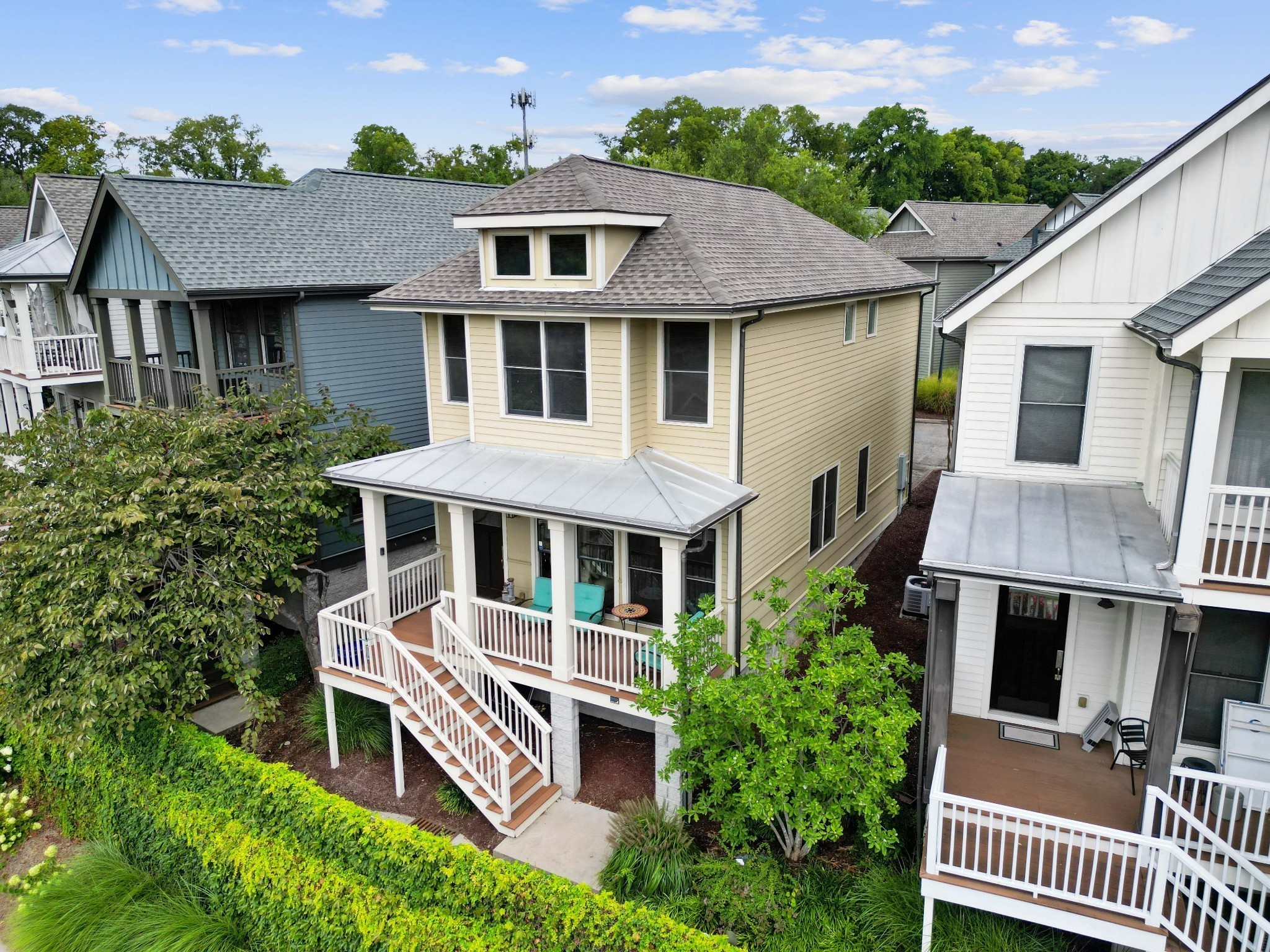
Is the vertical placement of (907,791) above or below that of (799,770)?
below

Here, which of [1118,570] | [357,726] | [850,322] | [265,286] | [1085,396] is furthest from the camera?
[850,322]

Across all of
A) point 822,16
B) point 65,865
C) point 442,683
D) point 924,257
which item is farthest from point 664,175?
point 924,257

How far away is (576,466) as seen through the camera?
476 inches

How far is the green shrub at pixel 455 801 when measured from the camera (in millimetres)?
11508

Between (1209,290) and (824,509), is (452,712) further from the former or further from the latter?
(1209,290)

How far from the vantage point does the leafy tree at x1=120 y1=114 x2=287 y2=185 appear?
6494cm

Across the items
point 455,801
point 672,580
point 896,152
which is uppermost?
point 896,152

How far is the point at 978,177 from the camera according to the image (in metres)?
77.4

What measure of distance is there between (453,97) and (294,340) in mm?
31645

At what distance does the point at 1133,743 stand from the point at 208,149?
7556cm

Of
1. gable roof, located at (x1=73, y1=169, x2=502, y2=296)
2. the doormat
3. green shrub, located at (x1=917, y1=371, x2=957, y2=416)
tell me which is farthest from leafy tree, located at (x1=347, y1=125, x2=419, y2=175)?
the doormat

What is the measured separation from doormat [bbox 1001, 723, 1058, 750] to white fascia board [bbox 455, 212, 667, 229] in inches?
347

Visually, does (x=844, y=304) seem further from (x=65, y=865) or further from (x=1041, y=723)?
(x=65, y=865)

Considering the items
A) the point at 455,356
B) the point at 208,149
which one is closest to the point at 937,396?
the point at 455,356
